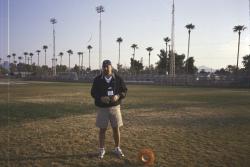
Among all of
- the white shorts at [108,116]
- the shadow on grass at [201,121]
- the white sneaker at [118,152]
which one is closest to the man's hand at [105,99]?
the white shorts at [108,116]

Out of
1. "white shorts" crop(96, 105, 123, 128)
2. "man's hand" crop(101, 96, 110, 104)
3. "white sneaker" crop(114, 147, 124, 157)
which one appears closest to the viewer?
"man's hand" crop(101, 96, 110, 104)

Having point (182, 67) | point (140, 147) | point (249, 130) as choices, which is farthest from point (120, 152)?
point (182, 67)

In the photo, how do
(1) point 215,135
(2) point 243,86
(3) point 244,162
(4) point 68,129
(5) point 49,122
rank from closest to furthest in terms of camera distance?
1. (3) point 244,162
2. (1) point 215,135
3. (4) point 68,129
4. (5) point 49,122
5. (2) point 243,86

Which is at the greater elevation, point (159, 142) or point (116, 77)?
point (116, 77)

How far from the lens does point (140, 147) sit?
312 inches

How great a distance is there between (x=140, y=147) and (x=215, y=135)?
2.53 meters

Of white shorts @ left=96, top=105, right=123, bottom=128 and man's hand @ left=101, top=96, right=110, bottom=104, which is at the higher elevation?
man's hand @ left=101, top=96, right=110, bottom=104

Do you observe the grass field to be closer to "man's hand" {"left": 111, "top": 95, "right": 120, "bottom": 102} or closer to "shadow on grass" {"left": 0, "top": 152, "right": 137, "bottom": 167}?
"shadow on grass" {"left": 0, "top": 152, "right": 137, "bottom": 167}

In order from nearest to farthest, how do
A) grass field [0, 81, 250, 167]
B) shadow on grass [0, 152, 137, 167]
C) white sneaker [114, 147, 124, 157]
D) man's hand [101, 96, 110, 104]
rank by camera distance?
shadow on grass [0, 152, 137, 167] < man's hand [101, 96, 110, 104] < grass field [0, 81, 250, 167] < white sneaker [114, 147, 124, 157]

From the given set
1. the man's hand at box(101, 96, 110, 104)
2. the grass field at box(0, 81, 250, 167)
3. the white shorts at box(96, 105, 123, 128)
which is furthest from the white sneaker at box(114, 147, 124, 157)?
the man's hand at box(101, 96, 110, 104)

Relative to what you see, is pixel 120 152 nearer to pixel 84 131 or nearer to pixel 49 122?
pixel 84 131

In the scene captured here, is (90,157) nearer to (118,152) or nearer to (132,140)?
(118,152)

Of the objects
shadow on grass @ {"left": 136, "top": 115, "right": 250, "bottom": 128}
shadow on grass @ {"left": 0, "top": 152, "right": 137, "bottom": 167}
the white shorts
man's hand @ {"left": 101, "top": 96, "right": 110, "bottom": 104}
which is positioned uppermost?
man's hand @ {"left": 101, "top": 96, "right": 110, "bottom": 104}

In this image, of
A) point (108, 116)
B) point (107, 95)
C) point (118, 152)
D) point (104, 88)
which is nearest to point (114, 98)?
point (107, 95)
